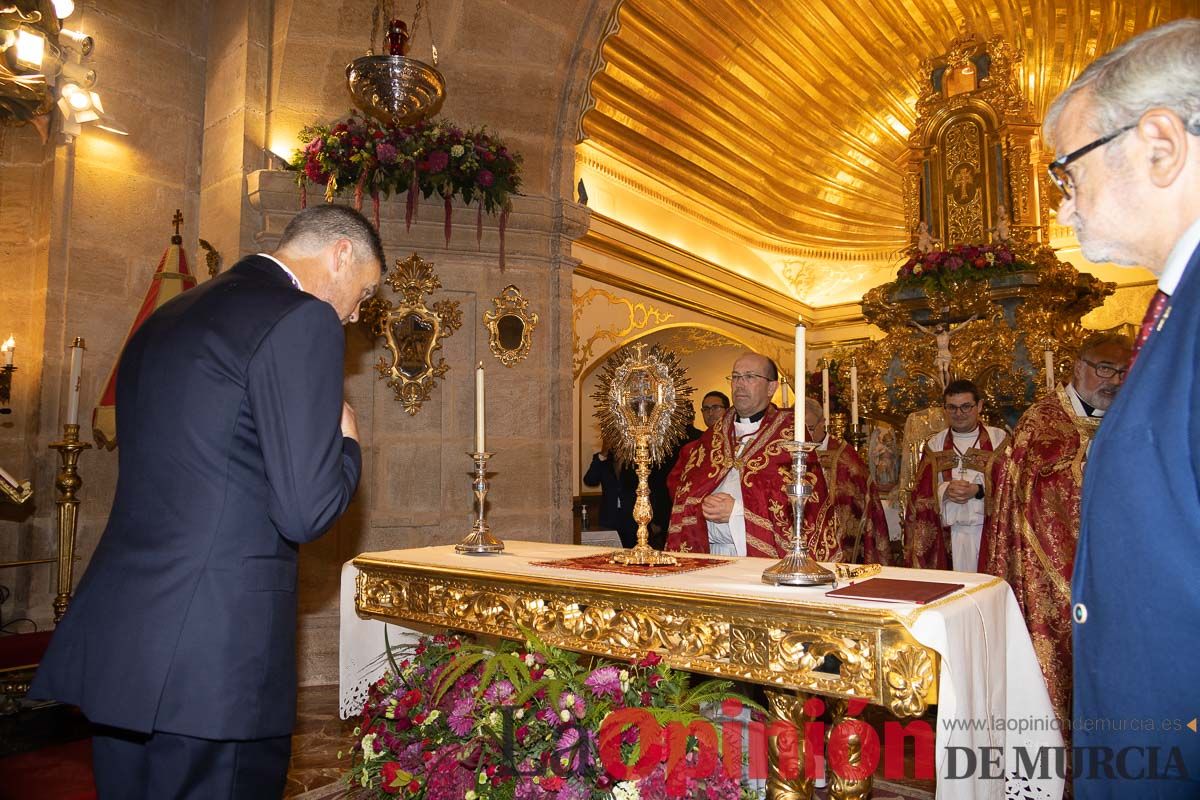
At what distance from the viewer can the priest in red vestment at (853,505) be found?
5.95 meters

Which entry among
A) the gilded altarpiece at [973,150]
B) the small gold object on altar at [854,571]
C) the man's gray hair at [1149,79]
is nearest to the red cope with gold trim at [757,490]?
the small gold object on altar at [854,571]

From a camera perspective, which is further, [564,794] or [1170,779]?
[564,794]

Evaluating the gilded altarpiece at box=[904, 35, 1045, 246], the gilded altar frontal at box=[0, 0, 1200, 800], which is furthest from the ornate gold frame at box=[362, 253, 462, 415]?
the gilded altarpiece at box=[904, 35, 1045, 246]

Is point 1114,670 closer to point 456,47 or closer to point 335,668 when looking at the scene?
point 335,668

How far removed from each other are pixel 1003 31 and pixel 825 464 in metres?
8.11

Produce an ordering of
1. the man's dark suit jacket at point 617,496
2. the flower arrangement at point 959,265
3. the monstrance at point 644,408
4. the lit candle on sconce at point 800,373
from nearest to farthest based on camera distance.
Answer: the lit candle on sconce at point 800,373, the monstrance at point 644,408, the man's dark suit jacket at point 617,496, the flower arrangement at point 959,265

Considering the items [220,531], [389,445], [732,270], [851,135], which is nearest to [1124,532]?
[220,531]

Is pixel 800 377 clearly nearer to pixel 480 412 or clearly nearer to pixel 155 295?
pixel 480 412

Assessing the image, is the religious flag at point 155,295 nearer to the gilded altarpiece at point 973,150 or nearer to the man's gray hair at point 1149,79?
the man's gray hair at point 1149,79

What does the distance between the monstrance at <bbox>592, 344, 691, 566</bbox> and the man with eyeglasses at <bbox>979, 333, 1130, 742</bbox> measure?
1.82m

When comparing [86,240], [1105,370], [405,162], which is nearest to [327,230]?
[405,162]

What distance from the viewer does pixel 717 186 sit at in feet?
38.2

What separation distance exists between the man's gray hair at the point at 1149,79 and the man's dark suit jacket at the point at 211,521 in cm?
149

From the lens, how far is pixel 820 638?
2072mm
